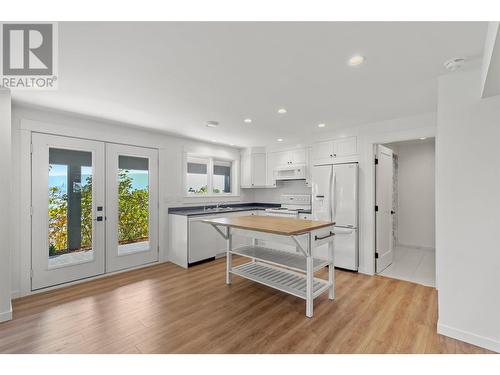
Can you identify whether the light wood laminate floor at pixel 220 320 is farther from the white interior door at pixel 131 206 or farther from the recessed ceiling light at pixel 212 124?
the recessed ceiling light at pixel 212 124

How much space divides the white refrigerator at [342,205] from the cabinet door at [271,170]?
1484 millimetres

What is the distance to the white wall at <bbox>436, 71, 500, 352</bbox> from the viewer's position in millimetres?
1885

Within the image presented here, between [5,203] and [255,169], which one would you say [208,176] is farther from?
[5,203]

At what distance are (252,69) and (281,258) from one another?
2222mm

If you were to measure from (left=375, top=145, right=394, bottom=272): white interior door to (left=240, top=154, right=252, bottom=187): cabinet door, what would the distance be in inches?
113

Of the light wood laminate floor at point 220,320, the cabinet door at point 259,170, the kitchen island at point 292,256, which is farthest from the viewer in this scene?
the cabinet door at point 259,170

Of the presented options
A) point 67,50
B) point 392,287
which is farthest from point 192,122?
point 392,287

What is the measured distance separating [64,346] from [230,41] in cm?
277

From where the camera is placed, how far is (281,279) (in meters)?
2.93

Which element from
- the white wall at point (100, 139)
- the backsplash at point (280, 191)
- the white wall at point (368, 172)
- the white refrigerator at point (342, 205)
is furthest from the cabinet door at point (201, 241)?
the white wall at point (368, 172)

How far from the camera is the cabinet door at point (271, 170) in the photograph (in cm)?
541

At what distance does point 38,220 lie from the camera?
9.98ft

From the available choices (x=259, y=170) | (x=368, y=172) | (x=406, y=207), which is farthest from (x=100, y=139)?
(x=406, y=207)

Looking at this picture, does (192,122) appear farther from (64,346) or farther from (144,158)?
(64,346)
